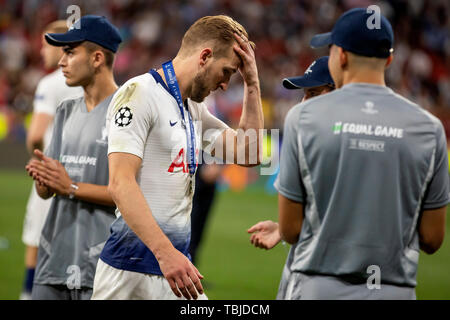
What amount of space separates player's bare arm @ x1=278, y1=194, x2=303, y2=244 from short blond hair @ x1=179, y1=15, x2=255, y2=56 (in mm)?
1032

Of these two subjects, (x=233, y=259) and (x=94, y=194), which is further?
(x=233, y=259)

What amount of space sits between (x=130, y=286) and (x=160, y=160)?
67 cm

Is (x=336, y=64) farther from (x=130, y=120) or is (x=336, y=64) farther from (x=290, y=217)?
(x=130, y=120)

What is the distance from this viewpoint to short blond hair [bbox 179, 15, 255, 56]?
139 inches

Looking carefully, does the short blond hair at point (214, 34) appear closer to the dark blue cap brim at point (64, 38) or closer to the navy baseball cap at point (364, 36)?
the navy baseball cap at point (364, 36)

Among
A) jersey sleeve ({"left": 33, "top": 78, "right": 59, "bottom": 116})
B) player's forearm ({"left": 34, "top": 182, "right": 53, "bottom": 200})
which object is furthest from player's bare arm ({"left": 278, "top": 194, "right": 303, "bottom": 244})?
jersey sleeve ({"left": 33, "top": 78, "right": 59, "bottom": 116})

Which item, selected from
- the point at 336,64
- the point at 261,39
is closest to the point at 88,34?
the point at 336,64

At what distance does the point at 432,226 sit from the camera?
2.91 metres

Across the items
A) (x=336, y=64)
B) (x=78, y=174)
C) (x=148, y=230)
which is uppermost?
(x=336, y=64)

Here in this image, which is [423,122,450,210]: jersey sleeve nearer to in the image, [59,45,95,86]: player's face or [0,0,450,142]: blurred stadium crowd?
[59,45,95,86]: player's face

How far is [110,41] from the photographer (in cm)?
438
